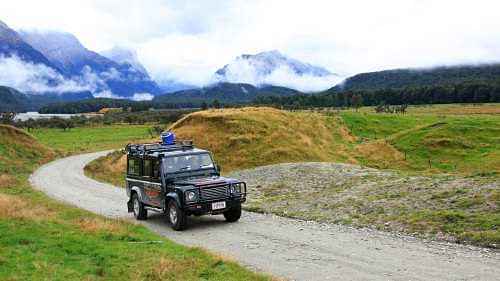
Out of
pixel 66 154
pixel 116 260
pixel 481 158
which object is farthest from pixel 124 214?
pixel 66 154

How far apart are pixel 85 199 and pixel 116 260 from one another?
17.2m

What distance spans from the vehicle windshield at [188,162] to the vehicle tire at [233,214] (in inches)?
81.1

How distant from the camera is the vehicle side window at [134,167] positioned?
2238 cm

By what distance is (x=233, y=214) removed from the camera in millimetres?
20391

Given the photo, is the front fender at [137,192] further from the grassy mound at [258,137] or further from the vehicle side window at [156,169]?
the grassy mound at [258,137]

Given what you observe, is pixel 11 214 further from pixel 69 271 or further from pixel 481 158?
pixel 481 158

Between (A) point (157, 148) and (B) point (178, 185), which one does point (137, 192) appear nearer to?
(A) point (157, 148)

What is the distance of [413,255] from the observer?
1397 cm

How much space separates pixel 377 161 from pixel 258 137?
11877mm

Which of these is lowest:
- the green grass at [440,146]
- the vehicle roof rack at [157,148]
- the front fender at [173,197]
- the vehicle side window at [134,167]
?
the green grass at [440,146]

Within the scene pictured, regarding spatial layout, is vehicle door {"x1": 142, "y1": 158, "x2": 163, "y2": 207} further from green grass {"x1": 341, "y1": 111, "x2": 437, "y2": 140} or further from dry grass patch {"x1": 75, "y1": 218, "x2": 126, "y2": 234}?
green grass {"x1": 341, "y1": 111, "x2": 437, "y2": 140}

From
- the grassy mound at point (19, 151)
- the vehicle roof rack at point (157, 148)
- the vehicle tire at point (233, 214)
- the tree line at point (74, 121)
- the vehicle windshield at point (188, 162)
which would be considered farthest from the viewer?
the tree line at point (74, 121)

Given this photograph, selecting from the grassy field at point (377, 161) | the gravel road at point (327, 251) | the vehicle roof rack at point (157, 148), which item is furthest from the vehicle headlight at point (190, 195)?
the grassy field at point (377, 161)

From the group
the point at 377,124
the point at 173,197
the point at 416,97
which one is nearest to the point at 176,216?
the point at 173,197
